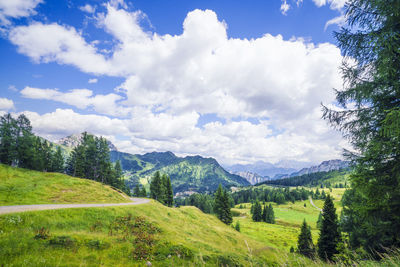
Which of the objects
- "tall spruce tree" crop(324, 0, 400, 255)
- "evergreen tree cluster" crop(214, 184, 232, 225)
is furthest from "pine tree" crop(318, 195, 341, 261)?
"evergreen tree cluster" crop(214, 184, 232, 225)

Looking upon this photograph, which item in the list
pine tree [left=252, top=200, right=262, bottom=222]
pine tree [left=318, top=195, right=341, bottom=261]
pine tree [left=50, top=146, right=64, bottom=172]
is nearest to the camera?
pine tree [left=318, top=195, right=341, bottom=261]

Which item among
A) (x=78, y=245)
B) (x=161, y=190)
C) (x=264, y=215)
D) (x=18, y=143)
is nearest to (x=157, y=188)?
(x=161, y=190)

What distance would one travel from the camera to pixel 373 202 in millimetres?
9227

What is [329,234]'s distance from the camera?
31.0m

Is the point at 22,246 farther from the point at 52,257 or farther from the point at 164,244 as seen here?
the point at 164,244

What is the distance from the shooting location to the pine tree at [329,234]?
30.2m

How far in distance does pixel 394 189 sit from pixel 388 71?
601cm

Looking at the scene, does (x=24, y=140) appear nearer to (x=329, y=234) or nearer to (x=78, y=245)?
(x=78, y=245)

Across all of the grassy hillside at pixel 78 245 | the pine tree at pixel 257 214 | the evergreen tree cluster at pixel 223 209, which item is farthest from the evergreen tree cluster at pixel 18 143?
the pine tree at pixel 257 214

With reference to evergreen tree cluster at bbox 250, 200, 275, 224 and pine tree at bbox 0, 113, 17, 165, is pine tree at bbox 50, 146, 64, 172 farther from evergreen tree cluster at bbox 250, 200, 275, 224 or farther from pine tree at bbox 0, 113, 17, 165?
evergreen tree cluster at bbox 250, 200, 275, 224

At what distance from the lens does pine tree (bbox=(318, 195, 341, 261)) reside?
3022cm

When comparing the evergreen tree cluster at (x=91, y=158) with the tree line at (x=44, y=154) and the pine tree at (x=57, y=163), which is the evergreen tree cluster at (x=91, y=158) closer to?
the tree line at (x=44, y=154)

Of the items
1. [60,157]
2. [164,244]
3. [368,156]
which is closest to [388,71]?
[368,156]

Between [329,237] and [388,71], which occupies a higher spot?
[388,71]
